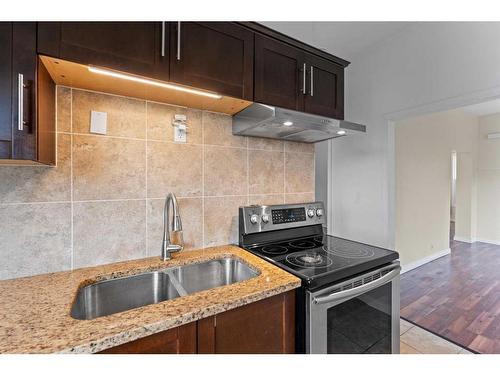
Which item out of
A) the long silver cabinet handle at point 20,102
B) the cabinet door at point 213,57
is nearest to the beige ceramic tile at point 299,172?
the cabinet door at point 213,57

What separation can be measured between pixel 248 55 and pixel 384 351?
178 cm

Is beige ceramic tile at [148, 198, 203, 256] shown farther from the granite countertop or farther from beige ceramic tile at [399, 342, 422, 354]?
beige ceramic tile at [399, 342, 422, 354]

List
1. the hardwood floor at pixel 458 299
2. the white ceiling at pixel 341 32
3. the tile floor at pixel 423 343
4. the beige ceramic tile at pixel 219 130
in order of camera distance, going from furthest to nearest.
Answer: the white ceiling at pixel 341 32, the hardwood floor at pixel 458 299, the tile floor at pixel 423 343, the beige ceramic tile at pixel 219 130

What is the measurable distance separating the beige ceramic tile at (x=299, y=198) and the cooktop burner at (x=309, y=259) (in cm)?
52

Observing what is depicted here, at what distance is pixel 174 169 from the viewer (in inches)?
53.9

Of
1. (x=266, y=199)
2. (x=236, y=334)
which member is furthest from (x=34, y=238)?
(x=266, y=199)

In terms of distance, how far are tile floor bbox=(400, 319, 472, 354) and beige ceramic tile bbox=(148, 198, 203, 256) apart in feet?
5.73

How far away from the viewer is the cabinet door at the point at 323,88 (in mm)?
1504

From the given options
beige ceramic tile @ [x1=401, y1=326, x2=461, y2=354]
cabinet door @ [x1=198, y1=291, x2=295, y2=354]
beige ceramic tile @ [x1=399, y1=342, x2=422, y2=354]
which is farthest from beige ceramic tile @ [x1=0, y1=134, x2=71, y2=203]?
beige ceramic tile @ [x1=401, y1=326, x2=461, y2=354]

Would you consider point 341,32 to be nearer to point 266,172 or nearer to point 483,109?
point 266,172

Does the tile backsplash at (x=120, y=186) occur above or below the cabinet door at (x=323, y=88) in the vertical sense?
below

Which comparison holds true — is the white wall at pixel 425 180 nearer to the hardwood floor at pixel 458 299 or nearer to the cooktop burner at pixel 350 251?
the hardwood floor at pixel 458 299

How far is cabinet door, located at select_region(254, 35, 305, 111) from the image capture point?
4.30ft
